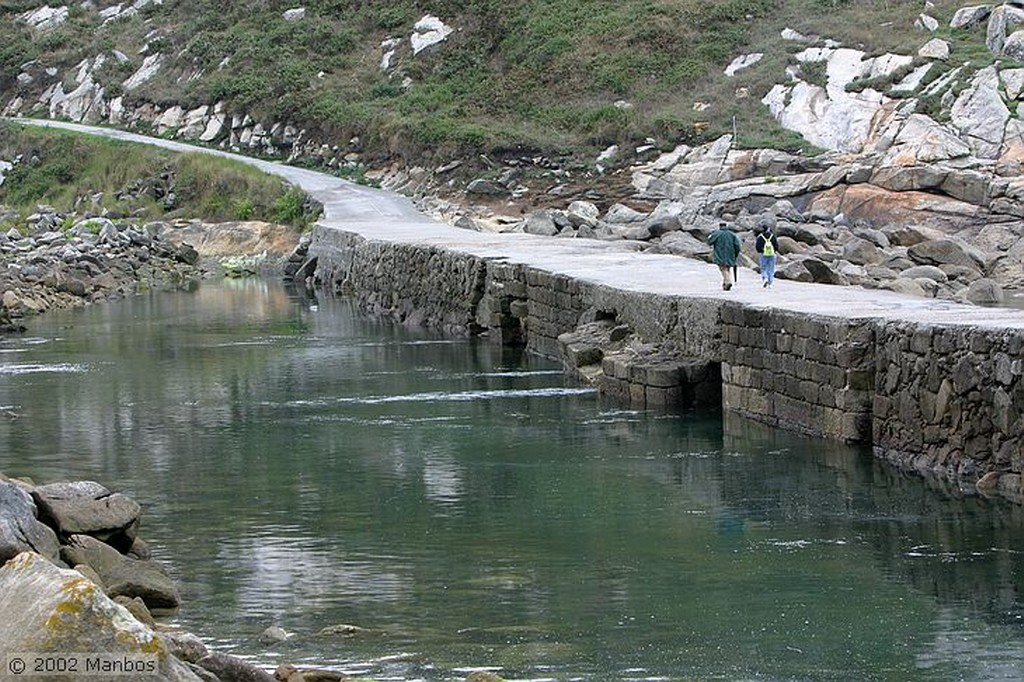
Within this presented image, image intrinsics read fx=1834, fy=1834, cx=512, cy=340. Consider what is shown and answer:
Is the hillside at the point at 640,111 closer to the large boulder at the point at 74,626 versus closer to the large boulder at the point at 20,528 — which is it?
the large boulder at the point at 20,528

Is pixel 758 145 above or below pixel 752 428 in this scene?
above

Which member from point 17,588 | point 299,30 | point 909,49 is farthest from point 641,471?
point 299,30

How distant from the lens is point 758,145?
47.7 metres

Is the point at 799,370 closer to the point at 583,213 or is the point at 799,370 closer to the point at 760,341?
the point at 760,341

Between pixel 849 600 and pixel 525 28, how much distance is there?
49.0m

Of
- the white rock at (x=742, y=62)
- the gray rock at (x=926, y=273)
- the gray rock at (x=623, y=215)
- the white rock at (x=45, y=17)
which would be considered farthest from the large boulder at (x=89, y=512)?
the white rock at (x=45, y=17)

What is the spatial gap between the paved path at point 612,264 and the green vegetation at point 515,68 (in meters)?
3.74

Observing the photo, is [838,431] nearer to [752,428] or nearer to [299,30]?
[752,428]

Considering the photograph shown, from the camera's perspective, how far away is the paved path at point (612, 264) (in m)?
19.6

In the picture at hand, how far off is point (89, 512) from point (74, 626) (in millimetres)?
6068

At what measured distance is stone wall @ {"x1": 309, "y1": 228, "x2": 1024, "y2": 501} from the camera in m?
16.8

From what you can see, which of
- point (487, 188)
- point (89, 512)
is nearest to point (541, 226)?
point (487, 188)

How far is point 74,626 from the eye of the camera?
7402 mm

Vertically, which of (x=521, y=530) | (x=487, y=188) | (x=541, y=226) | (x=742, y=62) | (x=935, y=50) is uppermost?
(x=742, y=62)
